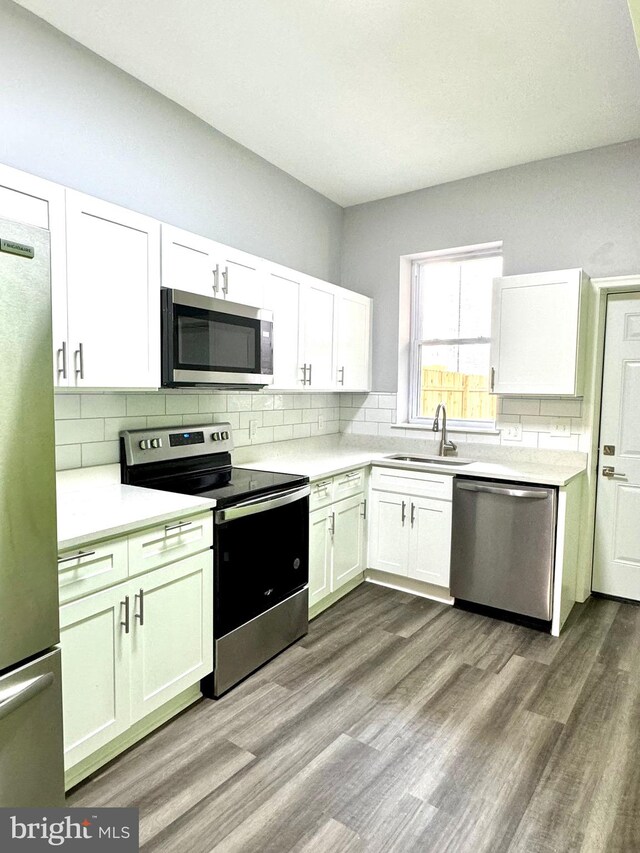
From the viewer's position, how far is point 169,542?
6.67 feet

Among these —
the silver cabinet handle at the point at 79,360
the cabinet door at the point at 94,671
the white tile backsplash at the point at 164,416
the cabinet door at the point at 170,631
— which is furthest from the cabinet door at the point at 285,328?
the cabinet door at the point at 94,671

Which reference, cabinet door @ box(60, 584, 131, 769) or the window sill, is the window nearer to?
the window sill

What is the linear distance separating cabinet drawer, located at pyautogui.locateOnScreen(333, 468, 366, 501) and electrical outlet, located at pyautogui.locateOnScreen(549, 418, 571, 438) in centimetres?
131

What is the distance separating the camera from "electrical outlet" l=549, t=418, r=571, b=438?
3.40 meters

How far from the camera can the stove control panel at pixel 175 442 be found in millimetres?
2533

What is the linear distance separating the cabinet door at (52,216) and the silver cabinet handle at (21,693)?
3.15 ft

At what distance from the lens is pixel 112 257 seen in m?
2.14

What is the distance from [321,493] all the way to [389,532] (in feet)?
2.50

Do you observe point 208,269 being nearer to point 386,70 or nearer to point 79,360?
point 79,360

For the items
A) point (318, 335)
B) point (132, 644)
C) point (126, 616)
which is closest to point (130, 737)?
point (132, 644)

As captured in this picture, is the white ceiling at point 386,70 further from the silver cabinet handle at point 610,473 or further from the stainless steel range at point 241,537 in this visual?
the silver cabinet handle at point 610,473

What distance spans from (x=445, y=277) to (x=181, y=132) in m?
2.23

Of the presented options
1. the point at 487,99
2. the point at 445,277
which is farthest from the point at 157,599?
the point at 445,277

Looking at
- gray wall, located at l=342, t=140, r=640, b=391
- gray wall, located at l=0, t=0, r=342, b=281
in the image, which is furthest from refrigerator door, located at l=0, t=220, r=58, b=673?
gray wall, located at l=342, t=140, r=640, b=391
